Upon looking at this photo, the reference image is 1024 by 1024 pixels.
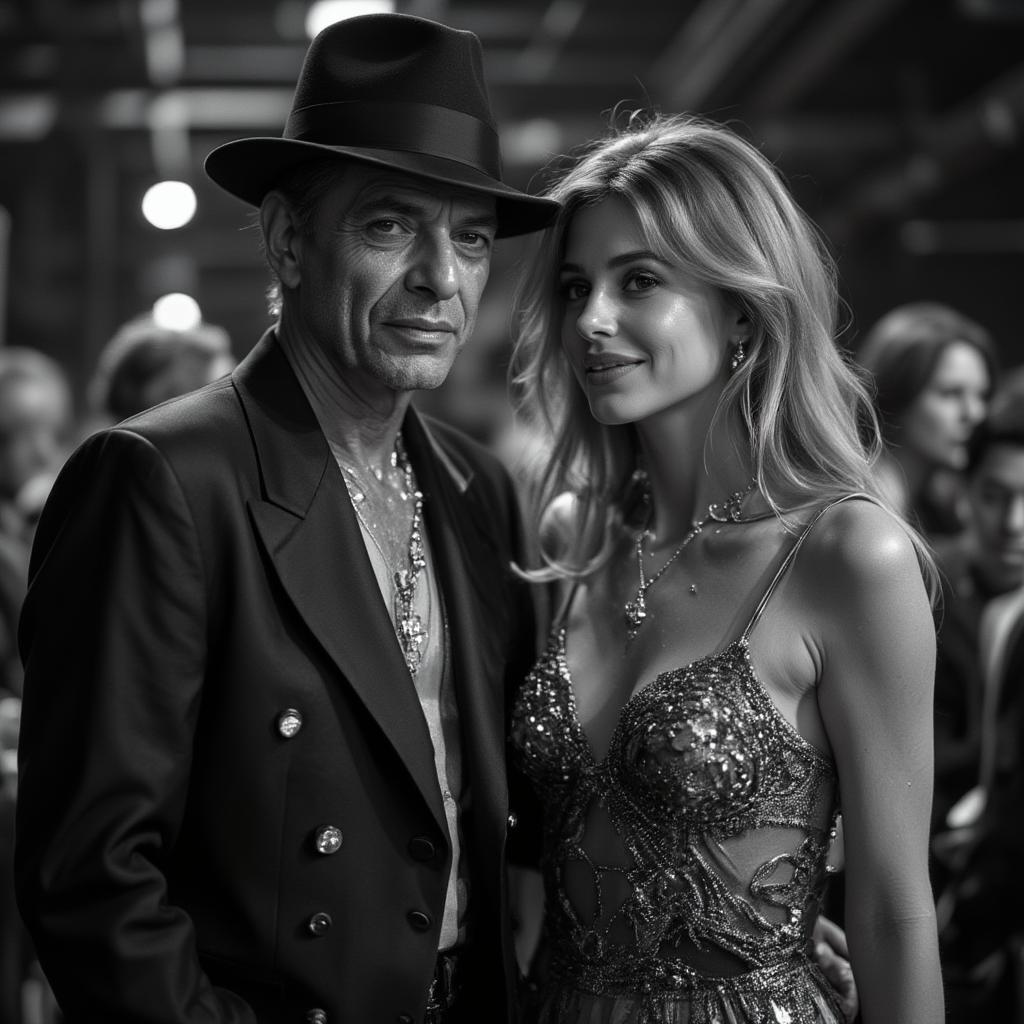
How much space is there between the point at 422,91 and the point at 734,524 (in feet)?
2.81

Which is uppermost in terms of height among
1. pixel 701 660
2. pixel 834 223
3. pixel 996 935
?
pixel 834 223

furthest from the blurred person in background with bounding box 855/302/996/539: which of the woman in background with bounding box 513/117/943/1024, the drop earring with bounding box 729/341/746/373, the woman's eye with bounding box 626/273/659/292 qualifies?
the woman's eye with bounding box 626/273/659/292

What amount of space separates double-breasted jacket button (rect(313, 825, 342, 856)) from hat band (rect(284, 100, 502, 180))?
3.18ft

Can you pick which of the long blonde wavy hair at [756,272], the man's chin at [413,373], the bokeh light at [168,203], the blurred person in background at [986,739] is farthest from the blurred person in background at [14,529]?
the bokeh light at [168,203]

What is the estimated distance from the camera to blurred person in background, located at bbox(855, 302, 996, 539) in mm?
4129

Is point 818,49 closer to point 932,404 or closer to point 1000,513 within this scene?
point 932,404

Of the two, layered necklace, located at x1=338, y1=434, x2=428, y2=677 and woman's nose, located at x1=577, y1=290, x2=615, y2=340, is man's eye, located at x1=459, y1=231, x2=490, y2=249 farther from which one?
layered necklace, located at x1=338, y1=434, x2=428, y2=677

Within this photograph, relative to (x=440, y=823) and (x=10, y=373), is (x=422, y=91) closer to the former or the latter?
(x=440, y=823)

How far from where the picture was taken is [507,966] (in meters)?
2.02

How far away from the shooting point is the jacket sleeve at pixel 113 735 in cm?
162

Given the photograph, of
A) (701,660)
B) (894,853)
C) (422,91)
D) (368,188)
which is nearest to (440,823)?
(701,660)

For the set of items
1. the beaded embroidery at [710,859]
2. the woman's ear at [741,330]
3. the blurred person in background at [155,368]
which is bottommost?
the beaded embroidery at [710,859]

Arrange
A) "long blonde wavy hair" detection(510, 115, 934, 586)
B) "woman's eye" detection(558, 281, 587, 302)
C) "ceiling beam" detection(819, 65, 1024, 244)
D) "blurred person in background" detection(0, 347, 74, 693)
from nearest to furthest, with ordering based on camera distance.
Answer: "long blonde wavy hair" detection(510, 115, 934, 586) → "woman's eye" detection(558, 281, 587, 302) → "blurred person in background" detection(0, 347, 74, 693) → "ceiling beam" detection(819, 65, 1024, 244)

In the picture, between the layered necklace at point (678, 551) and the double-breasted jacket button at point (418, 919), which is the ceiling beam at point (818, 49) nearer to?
the layered necklace at point (678, 551)
